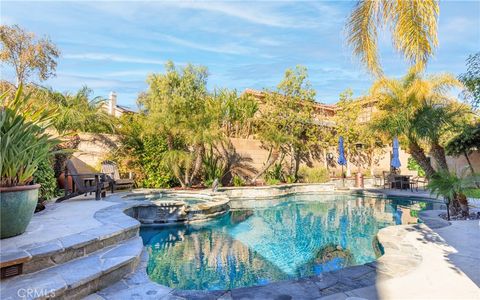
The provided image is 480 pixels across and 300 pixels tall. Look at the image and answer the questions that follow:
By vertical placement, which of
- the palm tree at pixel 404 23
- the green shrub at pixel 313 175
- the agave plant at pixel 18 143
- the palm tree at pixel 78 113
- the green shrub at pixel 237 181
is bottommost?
the green shrub at pixel 237 181

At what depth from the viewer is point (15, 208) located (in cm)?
355

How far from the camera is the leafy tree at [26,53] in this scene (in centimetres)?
1418

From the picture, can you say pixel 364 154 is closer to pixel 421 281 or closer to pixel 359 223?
pixel 359 223

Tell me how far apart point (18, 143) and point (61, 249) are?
1.59m

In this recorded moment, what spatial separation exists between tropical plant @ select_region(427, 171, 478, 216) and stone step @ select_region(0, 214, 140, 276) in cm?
769

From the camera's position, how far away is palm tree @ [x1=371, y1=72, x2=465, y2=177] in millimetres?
8266

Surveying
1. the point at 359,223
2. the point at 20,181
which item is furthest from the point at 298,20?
the point at 20,181

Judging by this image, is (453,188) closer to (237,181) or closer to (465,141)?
(465,141)

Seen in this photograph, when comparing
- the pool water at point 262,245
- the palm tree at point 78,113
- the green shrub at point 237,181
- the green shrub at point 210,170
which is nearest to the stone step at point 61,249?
the pool water at point 262,245

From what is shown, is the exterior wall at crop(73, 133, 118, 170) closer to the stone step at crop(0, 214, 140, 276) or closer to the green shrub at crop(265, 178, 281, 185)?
the green shrub at crop(265, 178, 281, 185)

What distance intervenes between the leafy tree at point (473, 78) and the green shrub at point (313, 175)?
9589mm

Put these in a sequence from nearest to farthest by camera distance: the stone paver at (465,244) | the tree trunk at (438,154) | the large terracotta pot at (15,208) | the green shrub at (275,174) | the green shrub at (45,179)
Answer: the large terracotta pot at (15,208) → the stone paver at (465,244) → the green shrub at (45,179) → the tree trunk at (438,154) → the green shrub at (275,174)

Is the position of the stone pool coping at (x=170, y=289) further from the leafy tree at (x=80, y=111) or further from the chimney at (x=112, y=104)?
the chimney at (x=112, y=104)

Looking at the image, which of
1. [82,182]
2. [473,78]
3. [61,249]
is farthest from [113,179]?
[473,78]
